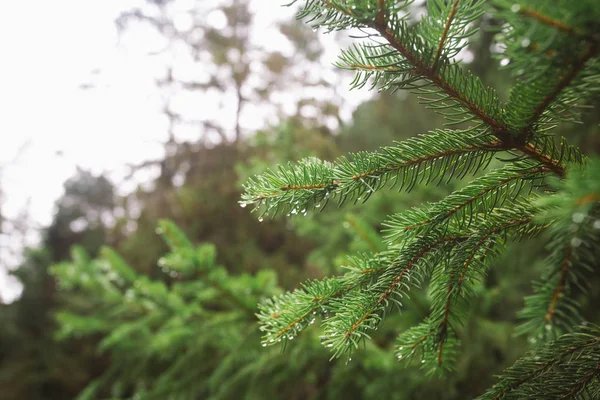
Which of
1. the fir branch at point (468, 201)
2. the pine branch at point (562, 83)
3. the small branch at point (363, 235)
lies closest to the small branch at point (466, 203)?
the fir branch at point (468, 201)

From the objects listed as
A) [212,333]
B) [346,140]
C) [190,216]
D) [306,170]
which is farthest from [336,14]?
[190,216]

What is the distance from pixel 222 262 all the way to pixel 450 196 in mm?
5386

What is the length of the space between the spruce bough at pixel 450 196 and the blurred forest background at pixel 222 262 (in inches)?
4.5

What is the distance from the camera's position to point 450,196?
0.78 meters

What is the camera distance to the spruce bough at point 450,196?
0.63 m

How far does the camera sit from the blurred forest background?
1.93m

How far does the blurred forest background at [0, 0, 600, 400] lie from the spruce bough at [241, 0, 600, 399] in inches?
4.5

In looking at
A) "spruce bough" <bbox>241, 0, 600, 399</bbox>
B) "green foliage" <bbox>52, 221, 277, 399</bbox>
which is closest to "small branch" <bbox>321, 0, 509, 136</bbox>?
"spruce bough" <bbox>241, 0, 600, 399</bbox>

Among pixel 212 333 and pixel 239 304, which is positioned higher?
pixel 239 304

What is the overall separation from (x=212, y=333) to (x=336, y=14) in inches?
71.9

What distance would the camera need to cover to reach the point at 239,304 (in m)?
1.76

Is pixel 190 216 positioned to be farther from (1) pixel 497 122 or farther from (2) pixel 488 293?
(1) pixel 497 122

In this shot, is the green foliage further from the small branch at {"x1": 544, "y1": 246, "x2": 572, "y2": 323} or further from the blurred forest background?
the small branch at {"x1": 544, "y1": 246, "x2": 572, "y2": 323}

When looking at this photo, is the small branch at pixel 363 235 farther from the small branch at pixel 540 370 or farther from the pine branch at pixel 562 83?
the pine branch at pixel 562 83
